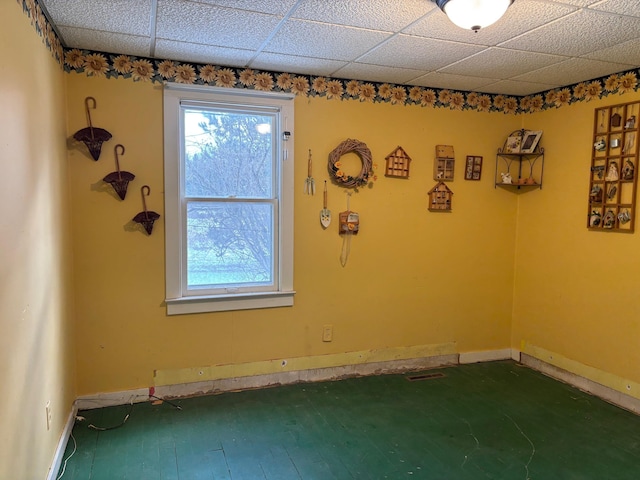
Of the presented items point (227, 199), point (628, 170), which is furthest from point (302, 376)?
point (628, 170)

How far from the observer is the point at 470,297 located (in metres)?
4.00

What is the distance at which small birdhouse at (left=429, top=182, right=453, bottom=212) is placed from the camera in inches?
149

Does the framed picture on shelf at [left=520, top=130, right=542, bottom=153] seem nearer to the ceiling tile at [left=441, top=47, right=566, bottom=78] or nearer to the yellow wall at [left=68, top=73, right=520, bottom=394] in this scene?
the yellow wall at [left=68, top=73, right=520, bottom=394]

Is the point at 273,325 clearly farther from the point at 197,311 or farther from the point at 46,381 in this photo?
the point at 46,381

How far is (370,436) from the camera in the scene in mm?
2721

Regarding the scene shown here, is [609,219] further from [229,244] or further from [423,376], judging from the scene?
[229,244]

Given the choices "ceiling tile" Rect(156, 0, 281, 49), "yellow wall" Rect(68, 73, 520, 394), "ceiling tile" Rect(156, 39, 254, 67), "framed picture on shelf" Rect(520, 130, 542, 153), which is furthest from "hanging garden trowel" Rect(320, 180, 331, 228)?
"framed picture on shelf" Rect(520, 130, 542, 153)

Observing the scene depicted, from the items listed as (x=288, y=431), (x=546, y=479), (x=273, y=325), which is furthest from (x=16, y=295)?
(x=546, y=479)

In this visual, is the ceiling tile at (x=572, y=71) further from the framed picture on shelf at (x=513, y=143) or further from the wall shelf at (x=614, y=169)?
the framed picture on shelf at (x=513, y=143)

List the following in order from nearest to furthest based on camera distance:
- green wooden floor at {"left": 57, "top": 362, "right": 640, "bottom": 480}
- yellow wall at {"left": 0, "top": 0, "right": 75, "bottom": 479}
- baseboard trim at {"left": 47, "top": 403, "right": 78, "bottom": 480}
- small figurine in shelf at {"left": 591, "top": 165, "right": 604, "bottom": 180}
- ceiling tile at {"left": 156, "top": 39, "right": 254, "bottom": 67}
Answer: yellow wall at {"left": 0, "top": 0, "right": 75, "bottom": 479}, baseboard trim at {"left": 47, "top": 403, "right": 78, "bottom": 480}, green wooden floor at {"left": 57, "top": 362, "right": 640, "bottom": 480}, ceiling tile at {"left": 156, "top": 39, "right": 254, "bottom": 67}, small figurine in shelf at {"left": 591, "top": 165, "right": 604, "bottom": 180}

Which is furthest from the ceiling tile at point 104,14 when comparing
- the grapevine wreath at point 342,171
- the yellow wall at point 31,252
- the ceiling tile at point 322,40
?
the grapevine wreath at point 342,171

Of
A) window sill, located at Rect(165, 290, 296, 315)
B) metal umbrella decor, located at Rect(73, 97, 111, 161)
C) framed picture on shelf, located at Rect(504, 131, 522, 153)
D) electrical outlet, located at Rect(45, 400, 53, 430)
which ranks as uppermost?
framed picture on shelf, located at Rect(504, 131, 522, 153)

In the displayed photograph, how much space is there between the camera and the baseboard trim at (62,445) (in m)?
2.24

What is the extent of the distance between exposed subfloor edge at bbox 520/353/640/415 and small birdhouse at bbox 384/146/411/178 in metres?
2.03
